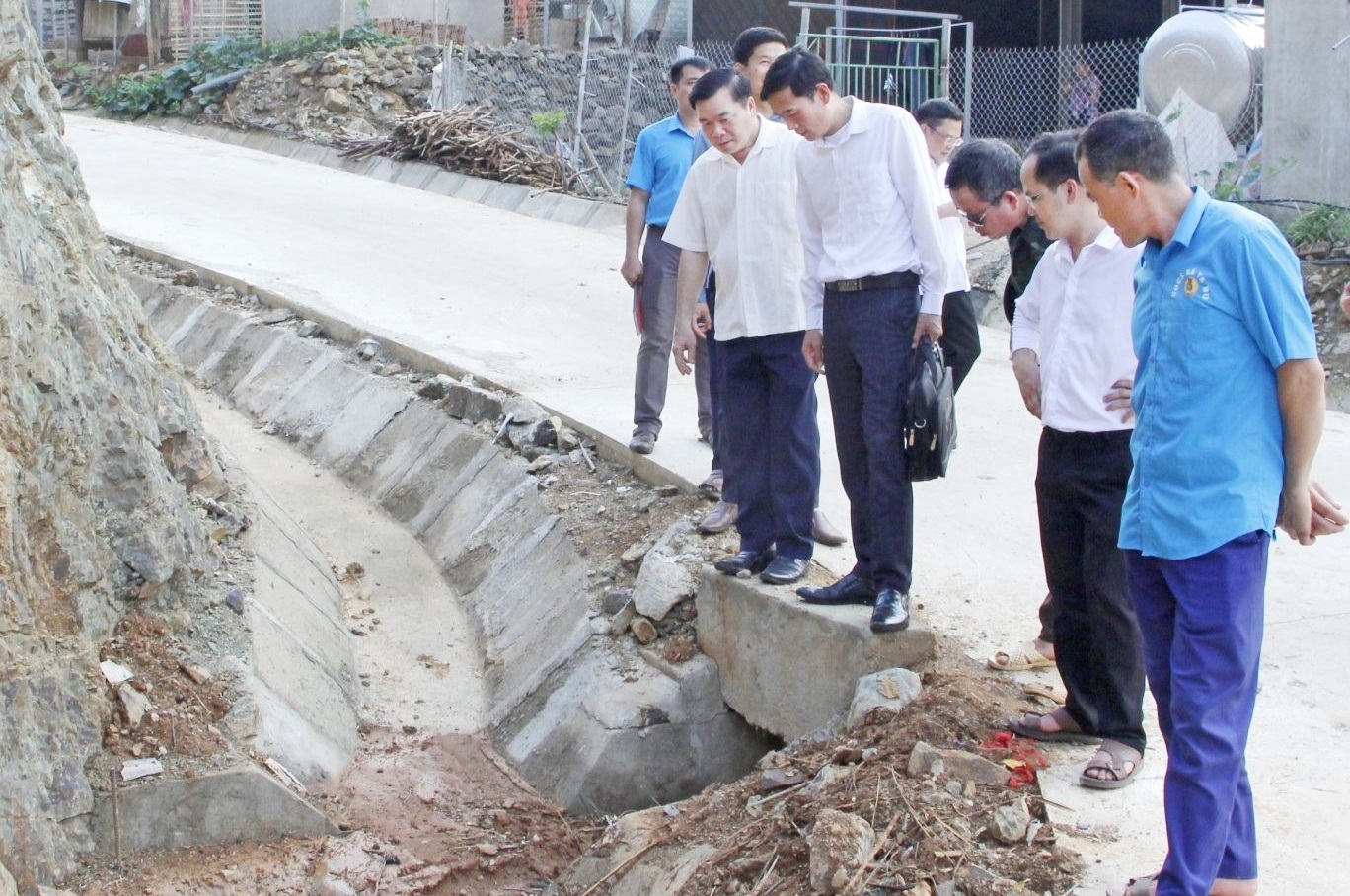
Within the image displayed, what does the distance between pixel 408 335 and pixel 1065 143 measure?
553 cm

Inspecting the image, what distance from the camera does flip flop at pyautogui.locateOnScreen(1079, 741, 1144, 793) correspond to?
11.8 feet

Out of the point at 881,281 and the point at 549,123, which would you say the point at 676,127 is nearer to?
the point at 881,281

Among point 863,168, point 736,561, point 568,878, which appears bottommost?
point 568,878

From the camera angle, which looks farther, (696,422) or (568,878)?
(696,422)

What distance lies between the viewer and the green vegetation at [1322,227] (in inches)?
346

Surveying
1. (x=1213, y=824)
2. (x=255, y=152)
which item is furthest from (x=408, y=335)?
(x=255, y=152)

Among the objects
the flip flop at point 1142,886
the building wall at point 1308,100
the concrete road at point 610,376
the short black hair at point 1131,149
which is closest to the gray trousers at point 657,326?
the concrete road at point 610,376

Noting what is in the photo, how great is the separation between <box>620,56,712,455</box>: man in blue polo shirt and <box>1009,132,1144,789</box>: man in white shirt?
254cm

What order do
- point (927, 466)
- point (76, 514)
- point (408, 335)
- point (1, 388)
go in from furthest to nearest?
point (408, 335)
point (76, 514)
point (1, 388)
point (927, 466)

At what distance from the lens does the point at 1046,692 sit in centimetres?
417

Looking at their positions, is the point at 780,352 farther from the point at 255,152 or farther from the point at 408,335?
the point at 255,152

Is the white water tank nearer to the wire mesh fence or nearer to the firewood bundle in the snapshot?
the wire mesh fence

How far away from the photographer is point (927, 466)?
4195 millimetres

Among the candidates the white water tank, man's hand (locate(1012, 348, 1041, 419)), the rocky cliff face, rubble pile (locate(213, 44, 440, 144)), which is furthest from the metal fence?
man's hand (locate(1012, 348, 1041, 419))
